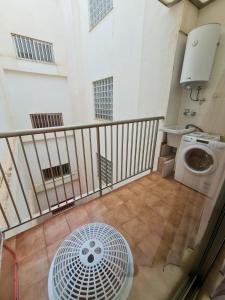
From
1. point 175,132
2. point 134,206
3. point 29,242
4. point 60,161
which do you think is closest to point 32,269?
point 29,242

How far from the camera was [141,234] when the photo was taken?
1.27m

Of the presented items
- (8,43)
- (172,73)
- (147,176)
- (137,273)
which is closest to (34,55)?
(8,43)

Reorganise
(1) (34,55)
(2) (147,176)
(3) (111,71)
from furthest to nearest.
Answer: (1) (34,55) < (3) (111,71) < (2) (147,176)

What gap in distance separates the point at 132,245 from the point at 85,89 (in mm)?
4561

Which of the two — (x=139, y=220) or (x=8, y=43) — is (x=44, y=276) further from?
(x=8, y=43)

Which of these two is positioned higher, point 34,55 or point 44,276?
point 34,55

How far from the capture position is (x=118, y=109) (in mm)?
3260

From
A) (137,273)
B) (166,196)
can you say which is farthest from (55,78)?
(137,273)

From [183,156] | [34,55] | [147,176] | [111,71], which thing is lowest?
[147,176]

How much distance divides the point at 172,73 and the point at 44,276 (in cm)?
257

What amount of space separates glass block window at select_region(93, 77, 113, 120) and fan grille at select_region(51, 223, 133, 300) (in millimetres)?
3125

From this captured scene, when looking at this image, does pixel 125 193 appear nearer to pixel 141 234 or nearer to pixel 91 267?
pixel 141 234

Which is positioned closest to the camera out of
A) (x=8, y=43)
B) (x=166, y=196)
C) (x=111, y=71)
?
(x=166, y=196)

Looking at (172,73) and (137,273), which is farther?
(172,73)
